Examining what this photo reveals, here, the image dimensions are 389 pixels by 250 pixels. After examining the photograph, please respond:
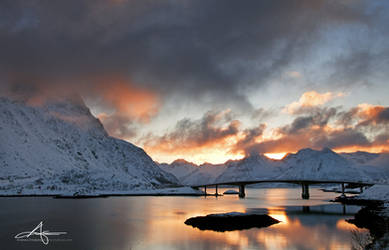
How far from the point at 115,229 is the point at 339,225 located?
40.5 m

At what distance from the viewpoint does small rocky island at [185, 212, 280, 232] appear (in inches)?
2406

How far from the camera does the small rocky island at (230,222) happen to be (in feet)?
201

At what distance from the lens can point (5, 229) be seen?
199ft

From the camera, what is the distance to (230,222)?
6350 cm
